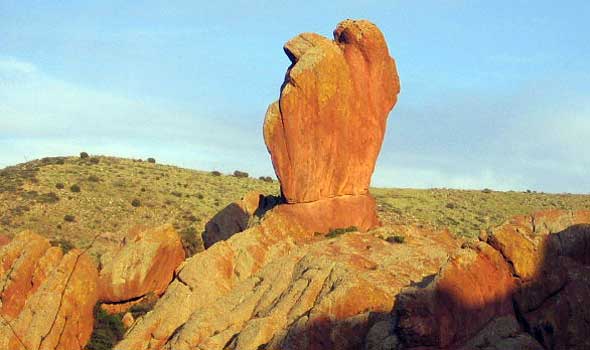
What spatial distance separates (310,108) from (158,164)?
249 feet

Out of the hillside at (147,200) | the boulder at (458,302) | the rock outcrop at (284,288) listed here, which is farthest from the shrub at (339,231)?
the hillside at (147,200)

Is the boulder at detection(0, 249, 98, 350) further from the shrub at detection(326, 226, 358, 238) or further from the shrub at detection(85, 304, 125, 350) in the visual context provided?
the shrub at detection(326, 226, 358, 238)

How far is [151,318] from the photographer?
53.7 meters

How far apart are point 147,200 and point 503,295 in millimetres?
74335

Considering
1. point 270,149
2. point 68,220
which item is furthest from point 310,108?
point 68,220

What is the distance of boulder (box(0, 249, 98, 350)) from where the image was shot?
55281 millimetres

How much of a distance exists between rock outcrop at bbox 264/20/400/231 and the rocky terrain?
0.08m

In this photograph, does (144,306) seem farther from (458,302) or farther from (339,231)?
(458,302)

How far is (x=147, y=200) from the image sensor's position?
11031 cm

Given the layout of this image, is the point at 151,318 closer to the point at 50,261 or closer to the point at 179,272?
the point at 179,272

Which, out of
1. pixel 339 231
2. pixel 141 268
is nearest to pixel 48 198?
pixel 141 268

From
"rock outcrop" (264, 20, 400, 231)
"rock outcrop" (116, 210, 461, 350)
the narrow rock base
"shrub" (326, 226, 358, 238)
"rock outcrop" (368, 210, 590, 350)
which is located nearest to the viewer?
"rock outcrop" (368, 210, 590, 350)

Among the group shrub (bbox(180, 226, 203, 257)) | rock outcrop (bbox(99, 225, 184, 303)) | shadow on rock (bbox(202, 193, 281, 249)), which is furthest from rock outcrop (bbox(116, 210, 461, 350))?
shrub (bbox(180, 226, 203, 257))

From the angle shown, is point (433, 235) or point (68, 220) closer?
point (433, 235)
